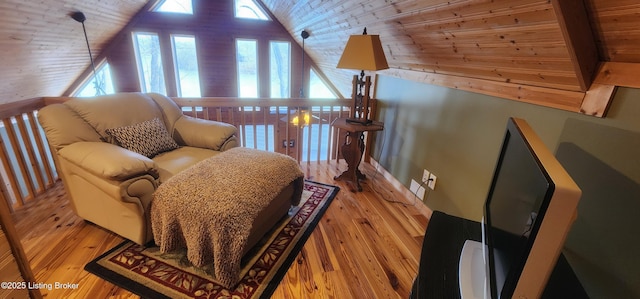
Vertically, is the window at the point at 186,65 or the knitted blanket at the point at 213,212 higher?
the window at the point at 186,65

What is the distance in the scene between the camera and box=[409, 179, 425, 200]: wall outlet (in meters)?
2.24

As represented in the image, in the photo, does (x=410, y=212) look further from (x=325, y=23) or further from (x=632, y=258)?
(x=325, y=23)

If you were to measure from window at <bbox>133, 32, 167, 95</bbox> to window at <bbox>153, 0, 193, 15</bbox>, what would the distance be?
0.52 meters

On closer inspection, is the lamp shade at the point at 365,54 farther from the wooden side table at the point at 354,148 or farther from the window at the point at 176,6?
the window at the point at 176,6

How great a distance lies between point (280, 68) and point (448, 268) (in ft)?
18.4

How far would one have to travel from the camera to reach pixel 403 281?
5.02ft

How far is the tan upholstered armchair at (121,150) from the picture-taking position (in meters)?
1.45

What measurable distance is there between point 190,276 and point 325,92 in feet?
17.2

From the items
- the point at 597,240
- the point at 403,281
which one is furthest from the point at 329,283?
the point at 597,240

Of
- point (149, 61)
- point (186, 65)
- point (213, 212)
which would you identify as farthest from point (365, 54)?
point (149, 61)

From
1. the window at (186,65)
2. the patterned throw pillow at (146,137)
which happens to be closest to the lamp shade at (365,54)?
the patterned throw pillow at (146,137)

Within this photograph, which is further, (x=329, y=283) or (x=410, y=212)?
(x=410, y=212)

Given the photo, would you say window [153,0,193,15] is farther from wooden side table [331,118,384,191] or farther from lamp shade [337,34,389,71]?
lamp shade [337,34,389,71]

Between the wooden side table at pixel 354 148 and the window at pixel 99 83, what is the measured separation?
473cm
